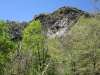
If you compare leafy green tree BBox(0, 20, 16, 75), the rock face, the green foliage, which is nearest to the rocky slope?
the rock face

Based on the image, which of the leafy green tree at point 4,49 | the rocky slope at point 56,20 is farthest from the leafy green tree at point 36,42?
the rocky slope at point 56,20

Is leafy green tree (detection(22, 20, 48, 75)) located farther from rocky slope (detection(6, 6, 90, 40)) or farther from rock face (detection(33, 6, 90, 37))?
rock face (detection(33, 6, 90, 37))

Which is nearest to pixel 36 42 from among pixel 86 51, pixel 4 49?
pixel 86 51

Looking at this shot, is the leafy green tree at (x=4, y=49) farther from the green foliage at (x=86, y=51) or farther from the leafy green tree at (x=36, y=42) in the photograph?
the green foliage at (x=86, y=51)

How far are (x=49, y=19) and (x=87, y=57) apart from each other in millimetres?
68004

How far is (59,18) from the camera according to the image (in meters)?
98.2

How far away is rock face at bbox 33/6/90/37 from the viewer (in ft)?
306

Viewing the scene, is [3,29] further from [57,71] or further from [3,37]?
[57,71]

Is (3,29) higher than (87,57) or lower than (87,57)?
higher

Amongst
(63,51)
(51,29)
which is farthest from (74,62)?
(51,29)

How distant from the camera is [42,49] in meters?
32.6

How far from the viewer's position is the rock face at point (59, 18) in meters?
93.2

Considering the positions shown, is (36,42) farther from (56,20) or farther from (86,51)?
(56,20)

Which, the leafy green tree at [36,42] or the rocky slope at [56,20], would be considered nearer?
the leafy green tree at [36,42]
